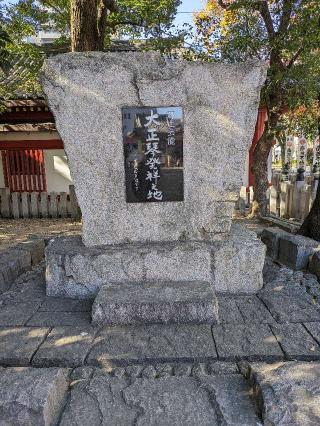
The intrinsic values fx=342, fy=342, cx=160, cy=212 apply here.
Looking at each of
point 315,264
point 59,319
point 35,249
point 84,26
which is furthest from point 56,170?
point 315,264

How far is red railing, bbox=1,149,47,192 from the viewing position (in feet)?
33.9

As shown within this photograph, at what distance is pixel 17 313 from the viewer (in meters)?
3.00

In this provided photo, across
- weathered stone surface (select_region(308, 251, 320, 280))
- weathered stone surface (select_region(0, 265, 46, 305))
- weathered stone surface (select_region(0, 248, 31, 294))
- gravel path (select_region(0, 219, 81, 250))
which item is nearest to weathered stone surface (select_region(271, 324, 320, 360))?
weathered stone surface (select_region(308, 251, 320, 280))

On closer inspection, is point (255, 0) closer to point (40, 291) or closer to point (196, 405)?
point (40, 291)

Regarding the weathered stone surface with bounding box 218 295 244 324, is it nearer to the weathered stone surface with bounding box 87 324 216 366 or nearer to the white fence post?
the weathered stone surface with bounding box 87 324 216 366

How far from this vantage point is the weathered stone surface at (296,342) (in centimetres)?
233

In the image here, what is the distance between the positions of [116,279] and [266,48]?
218 inches

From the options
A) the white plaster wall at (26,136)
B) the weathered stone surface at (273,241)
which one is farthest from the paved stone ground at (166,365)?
the white plaster wall at (26,136)

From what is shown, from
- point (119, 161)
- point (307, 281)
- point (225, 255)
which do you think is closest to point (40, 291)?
point (119, 161)

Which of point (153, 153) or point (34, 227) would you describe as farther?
point (34, 227)

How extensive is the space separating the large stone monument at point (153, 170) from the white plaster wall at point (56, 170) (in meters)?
7.46

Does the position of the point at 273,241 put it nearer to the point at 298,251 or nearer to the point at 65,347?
the point at 298,251

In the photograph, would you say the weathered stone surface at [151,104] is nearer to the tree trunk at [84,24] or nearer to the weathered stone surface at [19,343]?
the weathered stone surface at [19,343]

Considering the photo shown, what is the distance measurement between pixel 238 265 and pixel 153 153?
136cm
